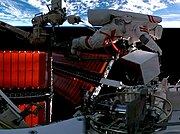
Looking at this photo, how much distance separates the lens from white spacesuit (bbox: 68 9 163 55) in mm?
2980

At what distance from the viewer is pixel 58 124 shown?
58.8 inches

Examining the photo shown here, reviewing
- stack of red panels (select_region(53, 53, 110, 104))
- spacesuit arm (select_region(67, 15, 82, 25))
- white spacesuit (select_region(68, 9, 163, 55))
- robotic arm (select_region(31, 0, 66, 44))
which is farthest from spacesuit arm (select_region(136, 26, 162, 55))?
stack of red panels (select_region(53, 53, 110, 104))

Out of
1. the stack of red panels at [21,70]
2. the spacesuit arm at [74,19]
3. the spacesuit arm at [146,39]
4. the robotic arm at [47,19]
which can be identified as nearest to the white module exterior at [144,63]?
the spacesuit arm at [146,39]

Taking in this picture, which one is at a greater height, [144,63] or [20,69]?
[144,63]

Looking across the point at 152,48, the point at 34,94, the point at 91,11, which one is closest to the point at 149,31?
the point at 152,48

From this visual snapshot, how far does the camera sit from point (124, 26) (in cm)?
306

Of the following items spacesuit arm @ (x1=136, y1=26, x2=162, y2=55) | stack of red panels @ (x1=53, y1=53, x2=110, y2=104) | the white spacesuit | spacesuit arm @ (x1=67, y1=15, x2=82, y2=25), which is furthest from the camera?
stack of red panels @ (x1=53, y1=53, x2=110, y2=104)

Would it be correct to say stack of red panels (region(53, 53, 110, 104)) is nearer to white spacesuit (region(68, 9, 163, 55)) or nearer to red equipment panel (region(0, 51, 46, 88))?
red equipment panel (region(0, 51, 46, 88))

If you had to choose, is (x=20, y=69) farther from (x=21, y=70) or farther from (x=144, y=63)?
(x=144, y=63)

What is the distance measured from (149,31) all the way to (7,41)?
24.6ft

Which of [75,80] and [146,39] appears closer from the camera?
[146,39]

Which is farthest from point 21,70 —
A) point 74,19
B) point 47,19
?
point 74,19

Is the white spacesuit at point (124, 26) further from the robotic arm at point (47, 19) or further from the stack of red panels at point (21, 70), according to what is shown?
the stack of red panels at point (21, 70)

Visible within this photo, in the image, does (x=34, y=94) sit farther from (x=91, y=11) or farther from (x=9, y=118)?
(x=9, y=118)
